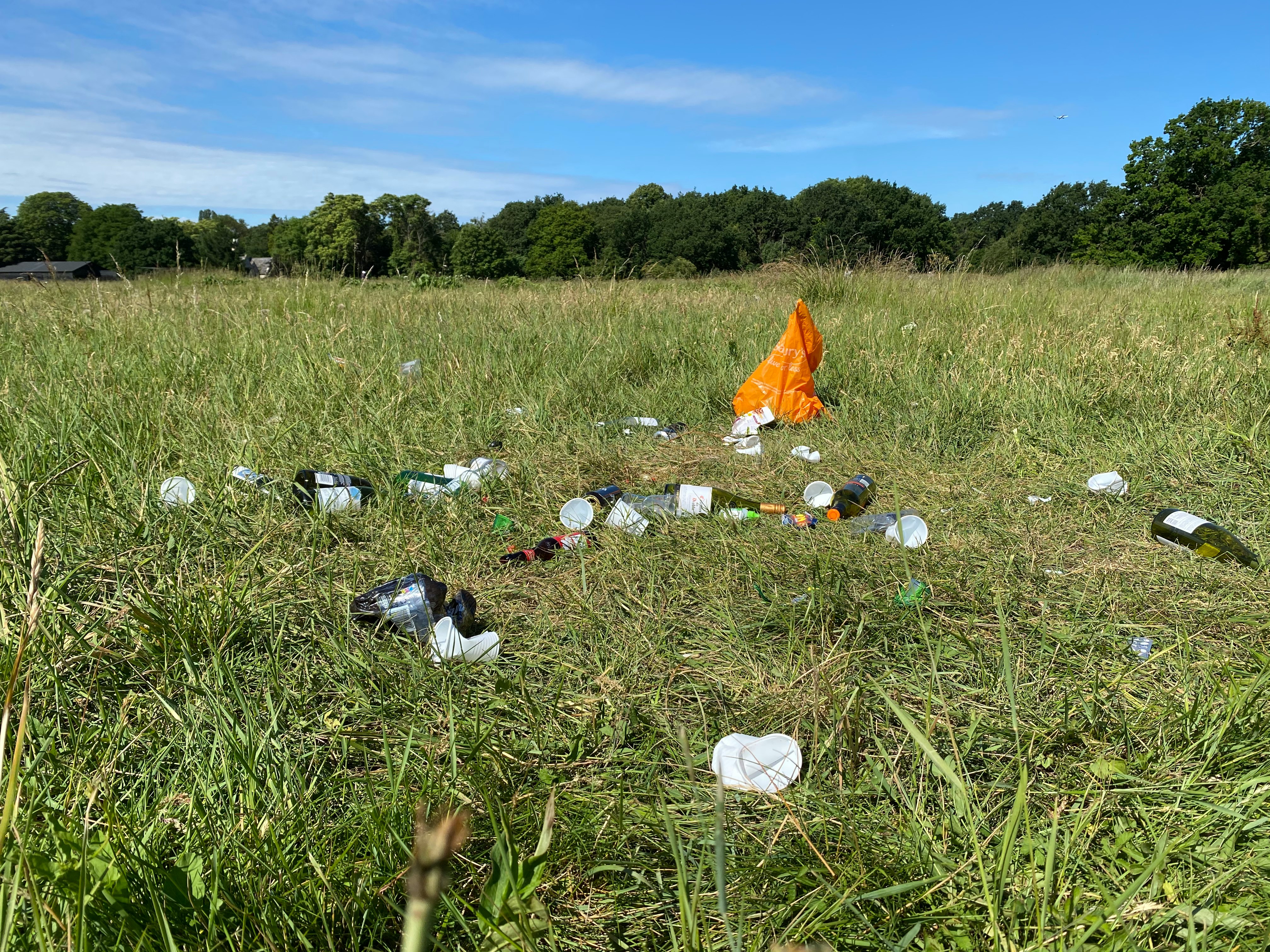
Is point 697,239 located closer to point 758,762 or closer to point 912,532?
point 912,532

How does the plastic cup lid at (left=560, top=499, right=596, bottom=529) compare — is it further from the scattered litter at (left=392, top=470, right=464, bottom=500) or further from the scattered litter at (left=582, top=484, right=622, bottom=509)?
the scattered litter at (left=392, top=470, right=464, bottom=500)

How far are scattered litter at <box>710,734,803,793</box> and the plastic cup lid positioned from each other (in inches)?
45.3

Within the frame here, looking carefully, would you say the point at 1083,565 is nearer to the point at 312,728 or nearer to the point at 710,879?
the point at 710,879

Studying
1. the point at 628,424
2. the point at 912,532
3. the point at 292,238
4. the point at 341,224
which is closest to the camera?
the point at 912,532

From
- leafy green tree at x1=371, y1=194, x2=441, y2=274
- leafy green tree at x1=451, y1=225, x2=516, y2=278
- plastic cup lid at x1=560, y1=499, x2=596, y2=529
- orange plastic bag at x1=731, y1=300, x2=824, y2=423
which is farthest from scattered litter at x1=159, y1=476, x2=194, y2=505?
leafy green tree at x1=451, y1=225, x2=516, y2=278

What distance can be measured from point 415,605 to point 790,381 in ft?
8.60

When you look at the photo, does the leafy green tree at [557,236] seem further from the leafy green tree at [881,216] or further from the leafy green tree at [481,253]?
the leafy green tree at [881,216]

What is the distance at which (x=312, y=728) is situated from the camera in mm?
1548

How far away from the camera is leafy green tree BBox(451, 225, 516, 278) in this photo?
2154 inches

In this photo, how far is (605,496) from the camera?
2750mm

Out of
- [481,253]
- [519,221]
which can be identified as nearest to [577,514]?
[481,253]

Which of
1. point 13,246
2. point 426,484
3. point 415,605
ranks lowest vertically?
point 415,605

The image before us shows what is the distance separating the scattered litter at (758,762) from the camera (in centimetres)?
141

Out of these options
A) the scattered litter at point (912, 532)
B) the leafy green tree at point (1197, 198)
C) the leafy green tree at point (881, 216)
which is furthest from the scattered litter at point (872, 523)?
the leafy green tree at point (881, 216)
